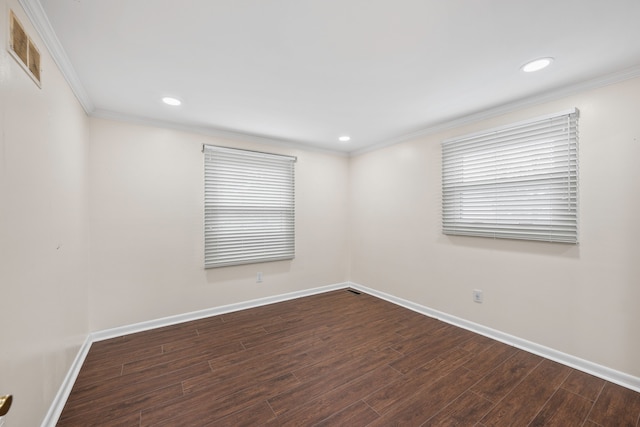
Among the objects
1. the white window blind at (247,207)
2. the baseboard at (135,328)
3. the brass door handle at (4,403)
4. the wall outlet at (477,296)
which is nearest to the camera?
the brass door handle at (4,403)

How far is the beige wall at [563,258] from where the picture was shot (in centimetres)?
204

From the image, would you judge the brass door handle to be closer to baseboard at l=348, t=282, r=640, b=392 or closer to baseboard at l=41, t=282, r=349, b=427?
baseboard at l=41, t=282, r=349, b=427

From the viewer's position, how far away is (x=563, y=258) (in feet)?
7.65

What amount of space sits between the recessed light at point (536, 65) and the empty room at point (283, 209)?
23 mm

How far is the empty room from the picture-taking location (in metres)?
1.51

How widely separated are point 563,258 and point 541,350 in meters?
Result: 0.89

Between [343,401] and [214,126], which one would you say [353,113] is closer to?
[214,126]

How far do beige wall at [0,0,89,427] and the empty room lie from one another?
0.06 ft

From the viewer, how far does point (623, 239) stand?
6.73ft

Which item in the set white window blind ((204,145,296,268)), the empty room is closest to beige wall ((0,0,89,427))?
the empty room

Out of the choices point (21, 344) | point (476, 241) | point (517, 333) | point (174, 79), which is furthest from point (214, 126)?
point (517, 333)

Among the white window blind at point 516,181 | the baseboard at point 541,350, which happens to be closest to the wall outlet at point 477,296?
the baseboard at point 541,350

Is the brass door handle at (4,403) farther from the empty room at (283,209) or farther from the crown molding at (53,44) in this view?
the crown molding at (53,44)

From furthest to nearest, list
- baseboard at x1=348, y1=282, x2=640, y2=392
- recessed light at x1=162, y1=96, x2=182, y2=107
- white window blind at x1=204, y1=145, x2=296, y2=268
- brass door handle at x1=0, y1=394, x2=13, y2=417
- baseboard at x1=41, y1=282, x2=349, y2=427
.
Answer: white window blind at x1=204, y1=145, x2=296, y2=268 < recessed light at x1=162, y1=96, x2=182, y2=107 < baseboard at x1=348, y1=282, x2=640, y2=392 < baseboard at x1=41, y1=282, x2=349, y2=427 < brass door handle at x1=0, y1=394, x2=13, y2=417
